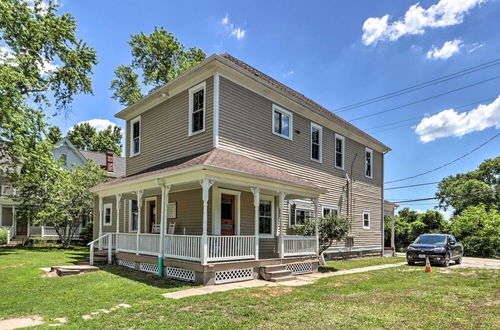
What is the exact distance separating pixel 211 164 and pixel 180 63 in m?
22.6

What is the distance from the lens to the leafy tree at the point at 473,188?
4050cm

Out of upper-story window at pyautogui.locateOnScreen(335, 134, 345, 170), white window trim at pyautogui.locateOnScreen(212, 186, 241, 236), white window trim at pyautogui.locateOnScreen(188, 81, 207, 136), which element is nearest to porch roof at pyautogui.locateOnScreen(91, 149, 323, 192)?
white window trim at pyautogui.locateOnScreen(212, 186, 241, 236)

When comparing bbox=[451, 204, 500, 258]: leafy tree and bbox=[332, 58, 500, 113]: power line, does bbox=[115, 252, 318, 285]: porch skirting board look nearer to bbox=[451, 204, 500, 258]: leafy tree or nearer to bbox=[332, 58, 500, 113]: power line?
bbox=[332, 58, 500, 113]: power line

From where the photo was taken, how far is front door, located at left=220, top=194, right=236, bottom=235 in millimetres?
12219

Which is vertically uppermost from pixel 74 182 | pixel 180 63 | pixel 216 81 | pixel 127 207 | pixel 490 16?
pixel 180 63

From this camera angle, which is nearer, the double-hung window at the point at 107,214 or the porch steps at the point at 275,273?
the porch steps at the point at 275,273

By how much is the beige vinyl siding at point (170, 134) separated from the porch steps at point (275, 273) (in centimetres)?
435

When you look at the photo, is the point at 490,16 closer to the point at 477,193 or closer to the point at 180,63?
the point at 180,63

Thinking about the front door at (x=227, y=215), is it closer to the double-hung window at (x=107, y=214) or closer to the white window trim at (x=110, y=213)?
the white window trim at (x=110, y=213)

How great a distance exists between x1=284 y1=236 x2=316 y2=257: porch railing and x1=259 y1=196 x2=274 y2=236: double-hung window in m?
1.55

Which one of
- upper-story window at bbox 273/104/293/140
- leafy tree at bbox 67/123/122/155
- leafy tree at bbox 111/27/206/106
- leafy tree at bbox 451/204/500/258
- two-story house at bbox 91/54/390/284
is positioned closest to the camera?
two-story house at bbox 91/54/390/284

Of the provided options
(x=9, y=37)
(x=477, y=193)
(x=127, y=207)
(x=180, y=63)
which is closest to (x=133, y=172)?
(x=127, y=207)

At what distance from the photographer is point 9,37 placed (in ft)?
60.2

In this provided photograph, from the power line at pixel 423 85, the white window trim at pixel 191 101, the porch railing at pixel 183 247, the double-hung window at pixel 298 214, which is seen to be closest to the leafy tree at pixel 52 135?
the white window trim at pixel 191 101
